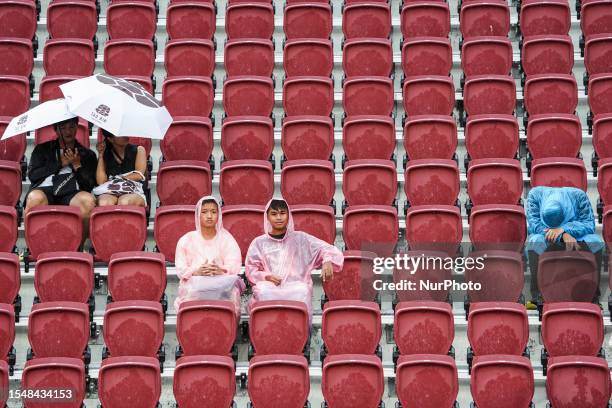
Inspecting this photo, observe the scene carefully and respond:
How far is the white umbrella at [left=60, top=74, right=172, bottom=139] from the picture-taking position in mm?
9062

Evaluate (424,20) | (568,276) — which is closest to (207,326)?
(568,276)

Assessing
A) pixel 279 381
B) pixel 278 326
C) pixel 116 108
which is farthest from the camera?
pixel 116 108

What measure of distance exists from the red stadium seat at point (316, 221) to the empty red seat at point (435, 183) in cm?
70

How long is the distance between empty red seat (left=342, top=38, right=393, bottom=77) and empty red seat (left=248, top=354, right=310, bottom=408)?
3.29 metres

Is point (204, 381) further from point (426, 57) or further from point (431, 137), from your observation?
point (426, 57)

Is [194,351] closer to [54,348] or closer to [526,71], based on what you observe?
[54,348]

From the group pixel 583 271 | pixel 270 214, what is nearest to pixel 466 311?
pixel 583 271

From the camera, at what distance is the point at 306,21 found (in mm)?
11023

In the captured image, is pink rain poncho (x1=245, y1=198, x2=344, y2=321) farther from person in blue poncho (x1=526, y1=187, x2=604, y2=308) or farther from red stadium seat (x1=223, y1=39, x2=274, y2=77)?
red stadium seat (x1=223, y1=39, x2=274, y2=77)

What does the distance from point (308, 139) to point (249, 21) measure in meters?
1.52

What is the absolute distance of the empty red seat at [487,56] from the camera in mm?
10602

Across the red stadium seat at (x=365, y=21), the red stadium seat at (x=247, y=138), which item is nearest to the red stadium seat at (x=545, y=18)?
the red stadium seat at (x=365, y=21)

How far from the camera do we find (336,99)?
1058 cm

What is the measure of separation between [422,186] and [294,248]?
1247 mm
